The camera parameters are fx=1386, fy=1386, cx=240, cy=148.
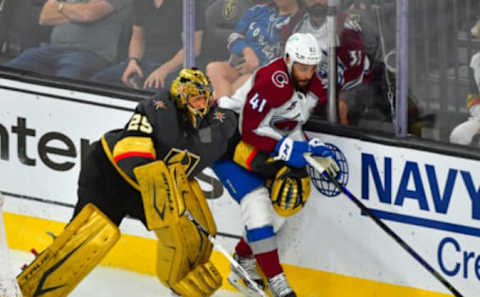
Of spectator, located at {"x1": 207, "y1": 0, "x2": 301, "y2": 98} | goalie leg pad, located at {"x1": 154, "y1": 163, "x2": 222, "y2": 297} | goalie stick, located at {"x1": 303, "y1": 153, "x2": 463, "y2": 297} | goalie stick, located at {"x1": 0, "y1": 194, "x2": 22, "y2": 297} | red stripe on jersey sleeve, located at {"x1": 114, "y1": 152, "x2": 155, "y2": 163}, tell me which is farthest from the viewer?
spectator, located at {"x1": 207, "y1": 0, "x2": 301, "y2": 98}

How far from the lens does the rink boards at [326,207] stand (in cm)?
527

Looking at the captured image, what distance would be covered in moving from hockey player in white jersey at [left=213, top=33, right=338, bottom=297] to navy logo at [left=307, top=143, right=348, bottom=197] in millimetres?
98

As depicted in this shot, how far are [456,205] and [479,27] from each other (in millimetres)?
677

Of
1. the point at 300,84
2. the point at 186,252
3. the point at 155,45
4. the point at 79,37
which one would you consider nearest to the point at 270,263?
the point at 186,252

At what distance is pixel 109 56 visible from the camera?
6090mm

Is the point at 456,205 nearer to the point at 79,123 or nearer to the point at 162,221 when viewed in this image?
the point at 162,221

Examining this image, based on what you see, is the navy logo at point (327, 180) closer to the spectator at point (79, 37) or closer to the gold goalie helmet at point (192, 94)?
the gold goalie helmet at point (192, 94)

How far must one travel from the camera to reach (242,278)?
562cm

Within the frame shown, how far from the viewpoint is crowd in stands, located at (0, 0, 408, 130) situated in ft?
18.0

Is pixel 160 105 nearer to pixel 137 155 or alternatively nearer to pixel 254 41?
pixel 137 155

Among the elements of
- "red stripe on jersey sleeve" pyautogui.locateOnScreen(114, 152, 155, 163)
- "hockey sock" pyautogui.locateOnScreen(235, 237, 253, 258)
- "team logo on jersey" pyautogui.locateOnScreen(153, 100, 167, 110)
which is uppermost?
"team logo on jersey" pyautogui.locateOnScreen(153, 100, 167, 110)

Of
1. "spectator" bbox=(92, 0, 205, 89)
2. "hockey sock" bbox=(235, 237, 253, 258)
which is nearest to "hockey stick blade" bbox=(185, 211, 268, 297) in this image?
"hockey sock" bbox=(235, 237, 253, 258)

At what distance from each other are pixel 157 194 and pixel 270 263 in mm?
607

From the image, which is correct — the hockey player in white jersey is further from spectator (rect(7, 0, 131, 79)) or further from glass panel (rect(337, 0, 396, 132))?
spectator (rect(7, 0, 131, 79))
